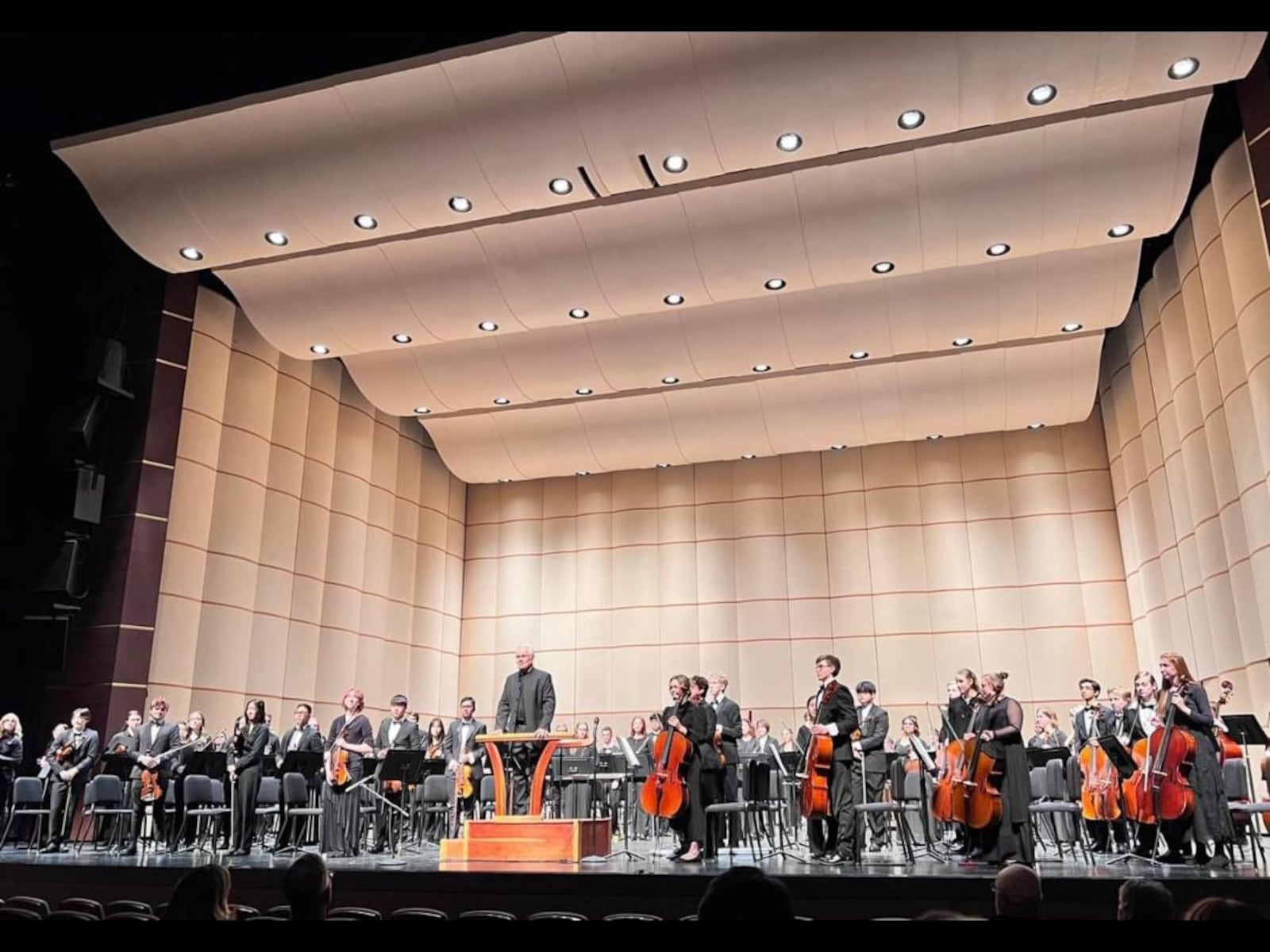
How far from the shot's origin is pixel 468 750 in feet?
35.4

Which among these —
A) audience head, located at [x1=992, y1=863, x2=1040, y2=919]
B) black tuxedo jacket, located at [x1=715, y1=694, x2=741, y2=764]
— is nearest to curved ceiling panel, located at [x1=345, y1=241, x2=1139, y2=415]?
black tuxedo jacket, located at [x1=715, y1=694, x2=741, y2=764]

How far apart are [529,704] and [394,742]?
6.73 feet

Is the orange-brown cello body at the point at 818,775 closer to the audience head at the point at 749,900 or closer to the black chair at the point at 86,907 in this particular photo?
the black chair at the point at 86,907

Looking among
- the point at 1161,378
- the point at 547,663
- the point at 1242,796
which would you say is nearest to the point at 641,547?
the point at 547,663

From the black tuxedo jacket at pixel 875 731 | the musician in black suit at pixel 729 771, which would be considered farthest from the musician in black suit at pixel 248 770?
the black tuxedo jacket at pixel 875 731

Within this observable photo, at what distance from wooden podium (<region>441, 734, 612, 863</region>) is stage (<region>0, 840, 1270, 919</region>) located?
0.27m

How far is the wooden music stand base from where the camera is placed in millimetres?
7836

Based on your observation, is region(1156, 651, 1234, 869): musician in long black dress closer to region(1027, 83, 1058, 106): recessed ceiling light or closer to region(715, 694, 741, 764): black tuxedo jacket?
region(715, 694, 741, 764): black tuxedo jacket

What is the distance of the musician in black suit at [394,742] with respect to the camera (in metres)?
9.23

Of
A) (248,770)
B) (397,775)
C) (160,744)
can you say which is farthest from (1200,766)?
(160,744)

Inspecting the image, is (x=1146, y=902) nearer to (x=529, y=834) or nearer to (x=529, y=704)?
(x=529, y=834)

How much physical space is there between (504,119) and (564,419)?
700cm

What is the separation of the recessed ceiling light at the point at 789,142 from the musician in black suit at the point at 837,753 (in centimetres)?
478

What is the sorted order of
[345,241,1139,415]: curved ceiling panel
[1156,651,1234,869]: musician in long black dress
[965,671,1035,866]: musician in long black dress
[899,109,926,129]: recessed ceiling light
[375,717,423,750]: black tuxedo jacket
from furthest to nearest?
[345,241,1139,415]: curved ceiling panel < [375,717,423,750]: black tuxedo jacket < [899,109,926,129]: recessed ceiling light < [965,671,1035,866]: musician in long black dress < [1156,651,1234,869]: musician in long black dress
